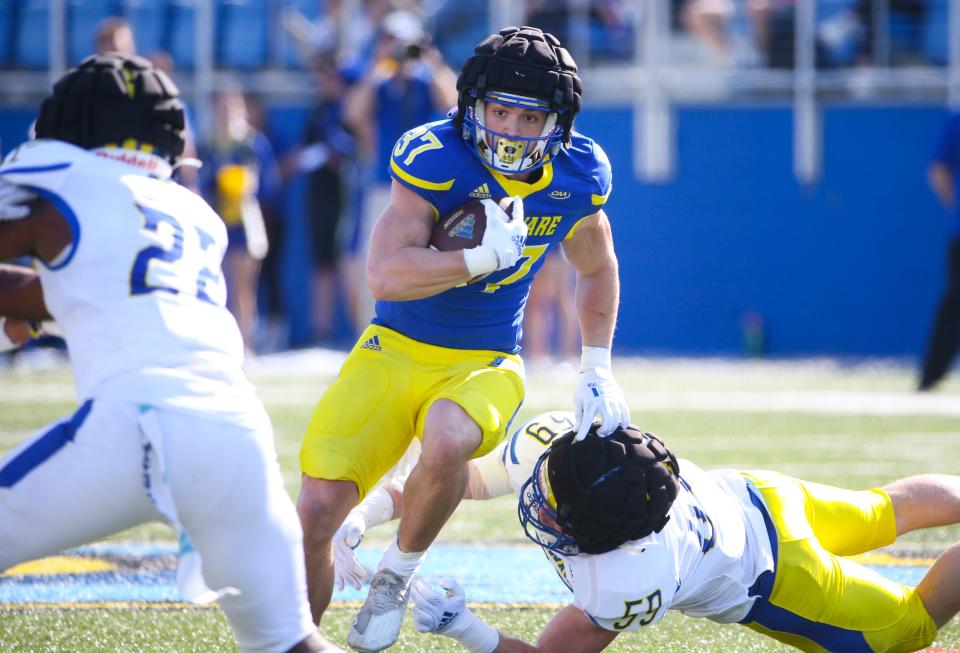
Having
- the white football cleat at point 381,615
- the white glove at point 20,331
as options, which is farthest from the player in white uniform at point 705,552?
the white glove at point 20,331

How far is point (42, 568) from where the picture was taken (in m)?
4.80

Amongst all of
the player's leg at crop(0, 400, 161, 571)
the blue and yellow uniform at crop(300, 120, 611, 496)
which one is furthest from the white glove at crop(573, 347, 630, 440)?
the player's leg at crop(0, 400, 161, 571)

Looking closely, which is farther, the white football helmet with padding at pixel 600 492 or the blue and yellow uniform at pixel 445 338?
the blue and yellow uniform at pixel 445 338

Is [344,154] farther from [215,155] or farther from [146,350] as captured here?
[146,350]

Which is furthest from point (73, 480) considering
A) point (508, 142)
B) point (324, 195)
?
point (324, 195)

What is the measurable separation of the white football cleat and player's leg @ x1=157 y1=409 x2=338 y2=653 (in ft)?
2.40

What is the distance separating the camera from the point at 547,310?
10688 mm

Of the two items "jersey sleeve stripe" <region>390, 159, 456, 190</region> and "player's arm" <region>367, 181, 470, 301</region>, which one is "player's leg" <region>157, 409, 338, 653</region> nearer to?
"player's arm" <region>367, 181, 470, 301</region>

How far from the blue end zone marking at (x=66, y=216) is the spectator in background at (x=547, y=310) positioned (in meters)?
7.30

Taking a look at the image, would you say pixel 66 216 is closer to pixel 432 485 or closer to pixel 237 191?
pixel 432 485

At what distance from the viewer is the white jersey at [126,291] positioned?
2801 millimetres

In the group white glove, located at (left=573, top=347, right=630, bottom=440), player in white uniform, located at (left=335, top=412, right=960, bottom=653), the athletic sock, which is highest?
white glove, located at (left=573, top=347, right=630, bottom=440)

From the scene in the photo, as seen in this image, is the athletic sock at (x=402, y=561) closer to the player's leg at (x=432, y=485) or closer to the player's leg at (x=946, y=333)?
the player's leg at (x=432, y=485)

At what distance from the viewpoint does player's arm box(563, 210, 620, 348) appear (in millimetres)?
4227
